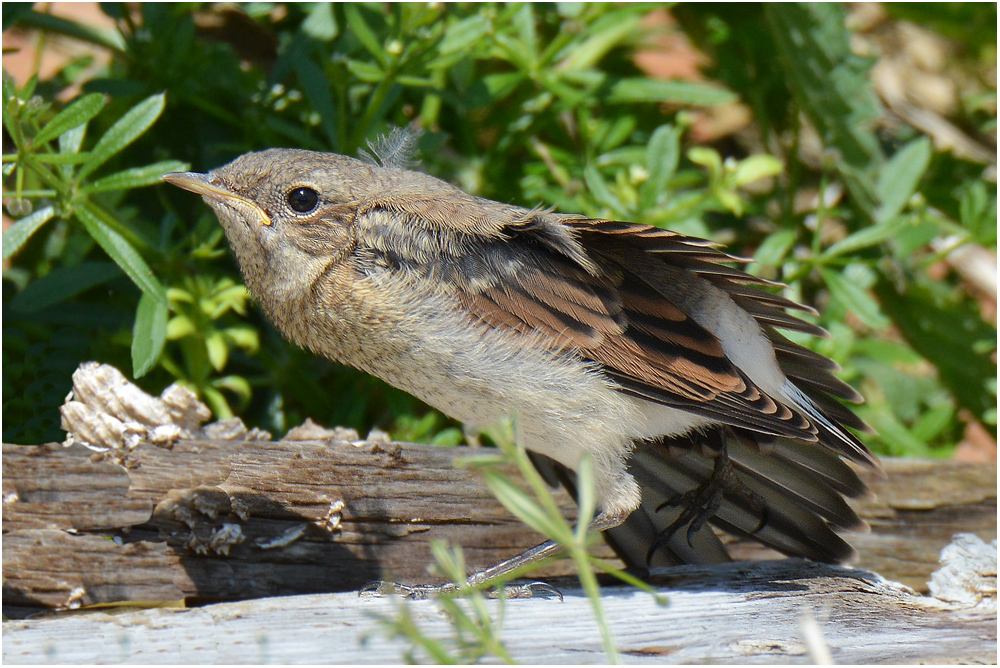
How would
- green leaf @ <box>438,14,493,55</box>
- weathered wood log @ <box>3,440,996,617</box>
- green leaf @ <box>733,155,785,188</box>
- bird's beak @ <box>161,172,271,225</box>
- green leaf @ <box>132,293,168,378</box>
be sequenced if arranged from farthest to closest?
1. green leaf @ <box>733,155,785,188</box>
2. green leaf @ <box>438,14,493,55</box>
3. green leaf @ <box>132,293,168,378</box>
4. bird's beak @ <box>161,172,271,225</box>
5. weathered wood log @ <box>3,440,996,617</box>

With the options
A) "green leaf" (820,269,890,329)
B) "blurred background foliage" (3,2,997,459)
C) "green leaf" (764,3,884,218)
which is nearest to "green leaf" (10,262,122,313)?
"blurred background foliage" (3,2,997,459)

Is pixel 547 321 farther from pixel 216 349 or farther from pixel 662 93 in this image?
pixel 662 93

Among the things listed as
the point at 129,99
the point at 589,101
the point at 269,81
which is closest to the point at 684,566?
the point at 589,101

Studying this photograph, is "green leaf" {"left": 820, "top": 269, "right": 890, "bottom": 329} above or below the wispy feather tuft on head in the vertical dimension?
below

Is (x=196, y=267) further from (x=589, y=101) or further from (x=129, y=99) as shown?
(x=589, y=101)

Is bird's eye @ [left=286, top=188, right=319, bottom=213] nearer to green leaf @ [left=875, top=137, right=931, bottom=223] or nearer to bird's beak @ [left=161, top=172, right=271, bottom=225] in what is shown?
bird's beak @ [left=161, top=172, right=271, bottom=225]

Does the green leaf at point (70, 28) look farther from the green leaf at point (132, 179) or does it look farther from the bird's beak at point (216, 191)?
the bird's beak at point (216, 191)
